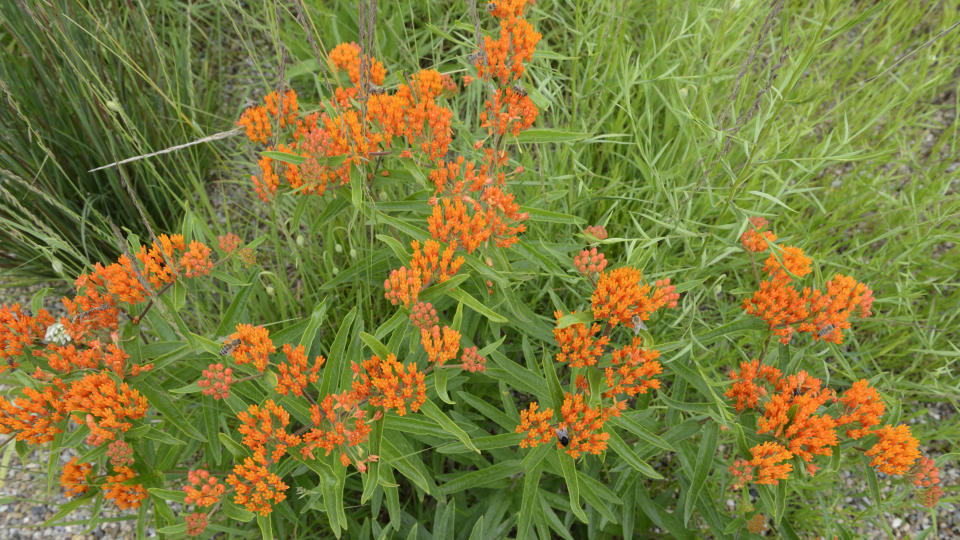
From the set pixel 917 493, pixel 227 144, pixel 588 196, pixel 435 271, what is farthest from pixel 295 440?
pixel 227 144

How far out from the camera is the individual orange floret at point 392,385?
165 centimetres

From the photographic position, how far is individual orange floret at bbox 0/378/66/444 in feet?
5.57

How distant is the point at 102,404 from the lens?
5.56 ft

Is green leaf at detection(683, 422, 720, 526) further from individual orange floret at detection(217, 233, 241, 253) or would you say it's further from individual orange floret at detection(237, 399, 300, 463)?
individual orange floret at detection(217, 233, 241, 253)

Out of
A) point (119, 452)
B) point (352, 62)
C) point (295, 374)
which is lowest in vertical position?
point (119, 452)

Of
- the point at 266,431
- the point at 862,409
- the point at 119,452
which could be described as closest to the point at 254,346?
the point at 266,431

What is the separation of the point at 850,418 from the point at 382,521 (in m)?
1.74

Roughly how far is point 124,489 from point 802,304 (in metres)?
2.14

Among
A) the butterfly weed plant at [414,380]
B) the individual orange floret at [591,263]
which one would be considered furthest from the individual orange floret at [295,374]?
the individual orange floret at [591,263]

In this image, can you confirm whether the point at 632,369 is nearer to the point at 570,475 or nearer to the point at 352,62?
the point at 570,475

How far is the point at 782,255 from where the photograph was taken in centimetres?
204

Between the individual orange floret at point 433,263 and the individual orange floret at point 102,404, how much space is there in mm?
896

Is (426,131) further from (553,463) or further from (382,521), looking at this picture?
(382,521)

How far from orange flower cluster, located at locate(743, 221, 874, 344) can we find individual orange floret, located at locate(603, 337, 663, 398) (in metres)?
0.46
